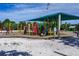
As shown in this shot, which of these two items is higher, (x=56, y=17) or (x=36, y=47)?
(x=56, y=17)

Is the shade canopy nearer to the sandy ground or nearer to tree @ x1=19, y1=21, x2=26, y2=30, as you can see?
tree @ x1=19, y1=21, x2=26, y2=30

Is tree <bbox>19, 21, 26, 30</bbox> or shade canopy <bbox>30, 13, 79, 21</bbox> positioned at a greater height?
shade canopy <bbox>30, 13, 79, 21</bbox>

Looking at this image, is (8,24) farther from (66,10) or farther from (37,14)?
(66,10)

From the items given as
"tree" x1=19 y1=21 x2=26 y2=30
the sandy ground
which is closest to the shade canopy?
"tree" x1=19 y1=21 x2=26 y2=30

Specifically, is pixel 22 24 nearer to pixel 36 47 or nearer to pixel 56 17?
pixel 36 47

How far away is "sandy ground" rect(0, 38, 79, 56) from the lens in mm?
5844

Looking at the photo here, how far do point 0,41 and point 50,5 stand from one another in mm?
838

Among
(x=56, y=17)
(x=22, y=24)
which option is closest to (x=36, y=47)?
(x=22, y=24)

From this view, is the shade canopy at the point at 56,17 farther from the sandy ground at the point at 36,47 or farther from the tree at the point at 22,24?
the sandy ground at the point at 36,47

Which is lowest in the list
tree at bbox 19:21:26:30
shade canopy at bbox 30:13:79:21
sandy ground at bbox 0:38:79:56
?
sandy ground at bbox 0:38:79:56

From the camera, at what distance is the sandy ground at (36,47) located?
5844 mm

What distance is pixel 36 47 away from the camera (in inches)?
231

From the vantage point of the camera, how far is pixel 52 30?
5848 millimetres

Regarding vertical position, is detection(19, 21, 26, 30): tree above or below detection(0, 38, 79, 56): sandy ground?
above
